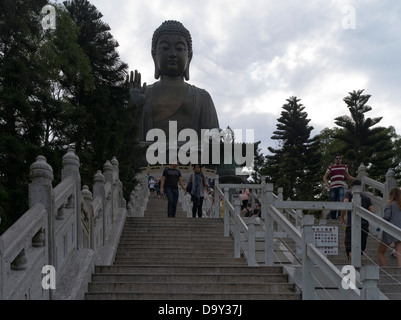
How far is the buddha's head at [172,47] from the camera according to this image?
2603 cm

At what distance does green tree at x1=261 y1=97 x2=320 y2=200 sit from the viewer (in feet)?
92.9

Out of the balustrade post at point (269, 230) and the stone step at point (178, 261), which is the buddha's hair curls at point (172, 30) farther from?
the balustrade post at point (269, 230)

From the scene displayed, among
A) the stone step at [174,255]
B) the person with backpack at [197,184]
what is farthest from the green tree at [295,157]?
the stone step at [174,255]

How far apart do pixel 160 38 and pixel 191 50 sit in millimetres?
1628

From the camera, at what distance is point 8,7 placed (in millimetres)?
9016

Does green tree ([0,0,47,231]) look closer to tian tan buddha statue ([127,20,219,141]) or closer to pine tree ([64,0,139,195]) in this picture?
pine tree ([64,0,139,195])

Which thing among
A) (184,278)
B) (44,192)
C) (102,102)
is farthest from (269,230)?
(102,102)

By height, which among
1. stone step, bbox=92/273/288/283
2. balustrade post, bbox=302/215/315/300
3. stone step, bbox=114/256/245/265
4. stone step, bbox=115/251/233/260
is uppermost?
balustrade post, bbox=302/215/315/300

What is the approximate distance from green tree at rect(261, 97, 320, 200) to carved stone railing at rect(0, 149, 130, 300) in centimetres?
2137

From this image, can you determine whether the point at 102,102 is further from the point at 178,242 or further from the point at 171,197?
the point at 178,242

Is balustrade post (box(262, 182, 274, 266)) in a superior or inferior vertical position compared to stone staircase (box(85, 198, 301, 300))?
superior

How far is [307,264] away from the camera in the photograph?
4.73m

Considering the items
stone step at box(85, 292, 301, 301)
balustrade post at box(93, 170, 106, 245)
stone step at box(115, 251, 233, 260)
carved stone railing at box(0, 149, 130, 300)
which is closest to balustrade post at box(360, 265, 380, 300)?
stone step at box(85, 292, 301, 301)

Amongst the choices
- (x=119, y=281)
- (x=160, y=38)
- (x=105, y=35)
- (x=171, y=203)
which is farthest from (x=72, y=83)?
(x=160, y=38)
